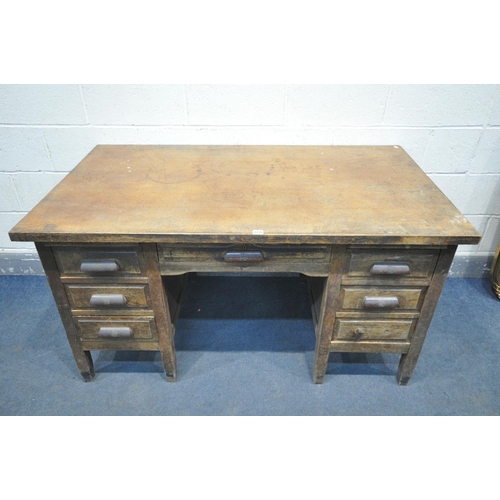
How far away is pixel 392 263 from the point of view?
1153 millimetres

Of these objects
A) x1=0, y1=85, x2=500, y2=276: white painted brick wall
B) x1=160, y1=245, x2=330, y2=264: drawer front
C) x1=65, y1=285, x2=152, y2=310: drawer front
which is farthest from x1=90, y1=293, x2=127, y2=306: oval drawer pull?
x1=0, y1=85, x2=500, y2=276: white painted brick wall

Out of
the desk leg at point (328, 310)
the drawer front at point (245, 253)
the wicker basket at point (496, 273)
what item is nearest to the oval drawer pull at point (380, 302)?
the desk leg at point (328, 310)

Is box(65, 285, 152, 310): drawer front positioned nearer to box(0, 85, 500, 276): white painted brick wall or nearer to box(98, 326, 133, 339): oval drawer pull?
box(98, 326, 133, 339): oval drawer pull

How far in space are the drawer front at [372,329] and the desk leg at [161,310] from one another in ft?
2.06

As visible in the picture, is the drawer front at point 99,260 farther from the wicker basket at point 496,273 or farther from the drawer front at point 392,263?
the wicker basket at point 496,273

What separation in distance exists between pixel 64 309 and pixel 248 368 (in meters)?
0.79

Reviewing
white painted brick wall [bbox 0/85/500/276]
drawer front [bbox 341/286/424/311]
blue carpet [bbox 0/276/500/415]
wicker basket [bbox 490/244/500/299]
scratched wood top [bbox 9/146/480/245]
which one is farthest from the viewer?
wicker basket [bbox 490/244/500/299]

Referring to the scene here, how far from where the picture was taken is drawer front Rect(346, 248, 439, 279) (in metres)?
1.13

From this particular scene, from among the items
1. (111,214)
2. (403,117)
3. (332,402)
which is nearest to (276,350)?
(332,402)

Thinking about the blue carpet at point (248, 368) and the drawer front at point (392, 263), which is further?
the blue carpet at point (248, 368)

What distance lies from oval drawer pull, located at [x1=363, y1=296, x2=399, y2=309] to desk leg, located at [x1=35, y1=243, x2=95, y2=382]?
1043 millimetres

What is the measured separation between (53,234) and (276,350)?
3.48 ft

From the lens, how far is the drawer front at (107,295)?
1220 mm

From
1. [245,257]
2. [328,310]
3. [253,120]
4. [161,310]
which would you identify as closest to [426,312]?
[328,310]
